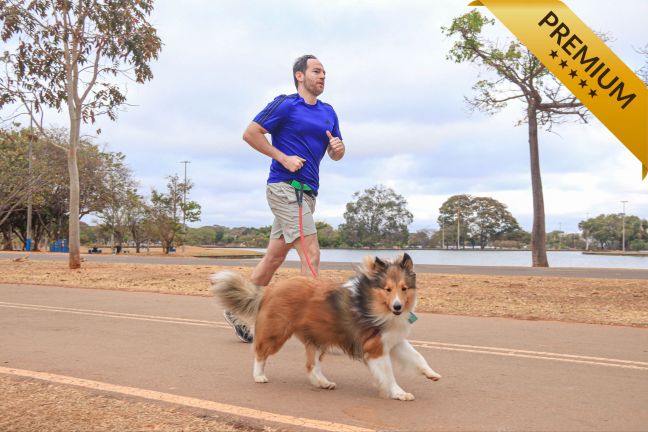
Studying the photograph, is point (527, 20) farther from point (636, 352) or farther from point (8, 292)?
point (8, 292)

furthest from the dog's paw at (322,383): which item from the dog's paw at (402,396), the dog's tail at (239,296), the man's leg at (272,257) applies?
the man's leg at (272,257)

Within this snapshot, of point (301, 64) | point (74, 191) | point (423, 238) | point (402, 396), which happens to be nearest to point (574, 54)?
point (301, 64)

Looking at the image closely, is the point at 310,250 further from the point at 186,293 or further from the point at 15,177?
the point at 15,177

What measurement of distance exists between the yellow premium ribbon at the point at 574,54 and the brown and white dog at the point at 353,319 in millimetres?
2300

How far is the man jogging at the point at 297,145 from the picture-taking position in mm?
6117

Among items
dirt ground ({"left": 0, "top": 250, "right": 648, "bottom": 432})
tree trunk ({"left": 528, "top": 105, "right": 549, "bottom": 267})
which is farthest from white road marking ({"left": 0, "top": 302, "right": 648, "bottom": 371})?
tree trunk ({"left": 528, "top": 105, "right": 549, "bottom": 267})

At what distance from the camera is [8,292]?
13.1 meters

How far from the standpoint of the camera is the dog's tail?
5410mm

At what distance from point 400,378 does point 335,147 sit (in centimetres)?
227

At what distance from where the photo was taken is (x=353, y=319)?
467 centimetres

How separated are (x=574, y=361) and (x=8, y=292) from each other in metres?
11.6

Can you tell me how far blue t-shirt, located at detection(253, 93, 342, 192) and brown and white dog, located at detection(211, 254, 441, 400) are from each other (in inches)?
55.4

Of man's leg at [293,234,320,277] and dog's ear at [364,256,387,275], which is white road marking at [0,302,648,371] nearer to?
man's leg at [293,234,320,277]

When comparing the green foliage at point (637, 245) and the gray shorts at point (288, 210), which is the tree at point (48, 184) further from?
the green foliage at point (637, 245)
